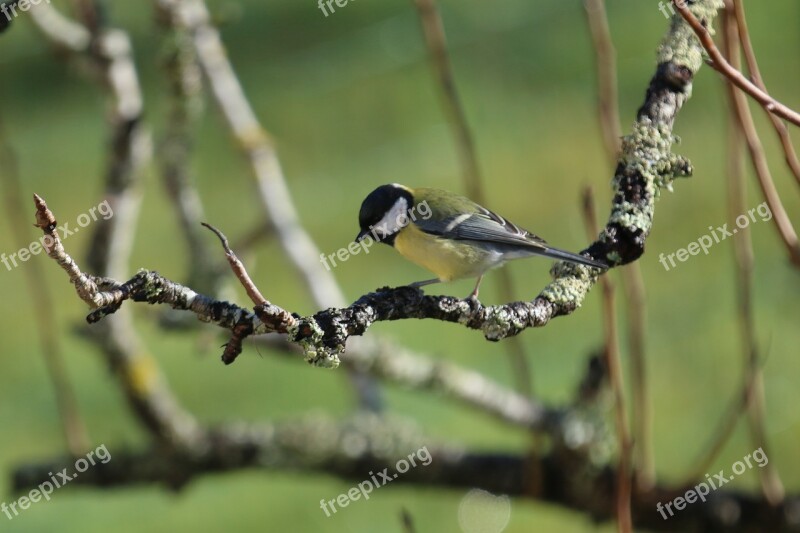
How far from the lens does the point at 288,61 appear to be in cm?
481

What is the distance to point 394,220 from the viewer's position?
1411 mm

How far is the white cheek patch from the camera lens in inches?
54.6

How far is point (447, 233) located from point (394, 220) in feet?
0.28

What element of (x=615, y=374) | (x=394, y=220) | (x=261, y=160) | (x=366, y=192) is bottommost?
(x=615, y=374)

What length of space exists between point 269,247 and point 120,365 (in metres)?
2.13

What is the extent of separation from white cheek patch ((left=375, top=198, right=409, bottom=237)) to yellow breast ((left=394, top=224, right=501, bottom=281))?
0.04 meters

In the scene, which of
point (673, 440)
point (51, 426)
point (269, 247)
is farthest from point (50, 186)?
point (673, 440)

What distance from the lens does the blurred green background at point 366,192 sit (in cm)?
278

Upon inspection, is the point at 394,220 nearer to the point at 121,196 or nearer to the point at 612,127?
the point at 612,127


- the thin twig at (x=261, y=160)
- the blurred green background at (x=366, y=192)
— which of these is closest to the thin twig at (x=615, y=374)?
the blurred green background at (x=366, y=192)

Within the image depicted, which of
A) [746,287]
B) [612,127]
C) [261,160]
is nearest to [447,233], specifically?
[612,127]

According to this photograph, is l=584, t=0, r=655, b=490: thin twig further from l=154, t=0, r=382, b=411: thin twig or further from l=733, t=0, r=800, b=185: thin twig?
l=154, t=0, r=382, b=411: thin twig

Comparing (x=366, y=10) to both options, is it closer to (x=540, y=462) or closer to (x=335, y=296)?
(x=335, y=296)

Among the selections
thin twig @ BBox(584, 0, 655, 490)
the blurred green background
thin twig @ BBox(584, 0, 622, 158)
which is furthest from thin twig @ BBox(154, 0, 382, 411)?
thin twig @ BBox(584, 0, 622, 158)
